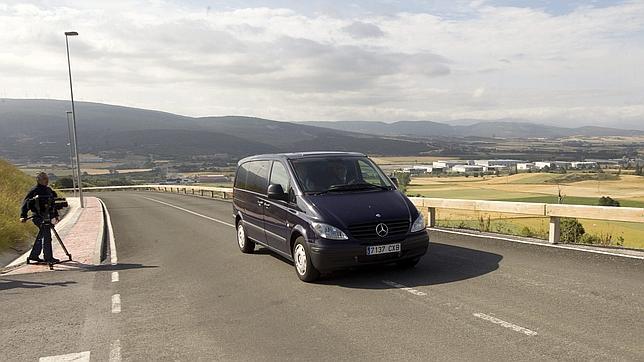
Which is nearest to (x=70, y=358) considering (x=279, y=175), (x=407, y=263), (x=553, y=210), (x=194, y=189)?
(x=279, y=175)

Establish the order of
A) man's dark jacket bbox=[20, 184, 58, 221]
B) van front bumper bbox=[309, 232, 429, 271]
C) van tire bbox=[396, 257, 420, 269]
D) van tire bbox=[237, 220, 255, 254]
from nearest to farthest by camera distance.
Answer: van front bumper bbox=[309, 232, 429, 271] < van tire bbox=[396, 257, 420, 269] < man's dark jacket bbox=[20, 184, 58, 221] < van tire bbox=[237, 220, 255, 254]

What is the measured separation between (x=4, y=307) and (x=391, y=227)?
17.7 ft

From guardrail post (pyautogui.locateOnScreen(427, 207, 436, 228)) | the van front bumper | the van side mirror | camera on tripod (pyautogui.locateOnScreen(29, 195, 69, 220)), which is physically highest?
the van side mirror

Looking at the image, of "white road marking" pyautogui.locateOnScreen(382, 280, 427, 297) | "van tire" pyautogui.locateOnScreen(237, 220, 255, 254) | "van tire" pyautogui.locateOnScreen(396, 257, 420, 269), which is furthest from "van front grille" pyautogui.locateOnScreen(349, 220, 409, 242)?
"van tire" pyautogui.locateOnScreen(237, 220, 255, 254)

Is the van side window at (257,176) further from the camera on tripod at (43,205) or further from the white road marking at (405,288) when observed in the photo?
the camera on tripod at (43,205)

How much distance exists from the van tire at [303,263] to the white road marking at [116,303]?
252cm

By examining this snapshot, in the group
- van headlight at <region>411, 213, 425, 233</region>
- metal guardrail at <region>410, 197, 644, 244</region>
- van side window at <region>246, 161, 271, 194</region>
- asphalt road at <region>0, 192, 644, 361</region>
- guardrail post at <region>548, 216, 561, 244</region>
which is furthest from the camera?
guardrail post at <region>548, 216, 561, 244</region>

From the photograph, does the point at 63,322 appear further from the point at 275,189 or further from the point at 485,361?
the point at 485,361

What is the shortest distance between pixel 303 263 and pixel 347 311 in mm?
1603

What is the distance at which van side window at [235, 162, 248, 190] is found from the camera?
33.5 ft

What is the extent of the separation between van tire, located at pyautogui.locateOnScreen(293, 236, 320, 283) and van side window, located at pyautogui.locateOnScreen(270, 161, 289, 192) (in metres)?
1.06

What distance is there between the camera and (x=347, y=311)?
5723mm

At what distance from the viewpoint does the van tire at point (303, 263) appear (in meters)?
7.03

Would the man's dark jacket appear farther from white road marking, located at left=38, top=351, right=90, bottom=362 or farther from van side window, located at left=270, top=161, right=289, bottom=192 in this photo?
white road marking, located at left=38, top=351, right=90, bottom=362
